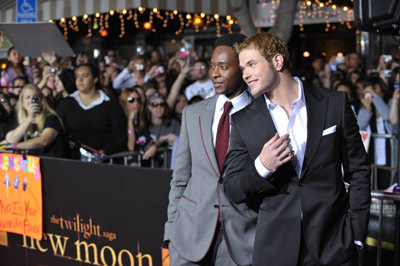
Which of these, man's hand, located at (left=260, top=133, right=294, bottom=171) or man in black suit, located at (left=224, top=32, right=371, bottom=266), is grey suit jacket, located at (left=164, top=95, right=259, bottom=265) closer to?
man in black suit, located at (left=224, top=32, right=371, bottom=266)

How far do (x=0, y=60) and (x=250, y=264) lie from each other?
11246mm

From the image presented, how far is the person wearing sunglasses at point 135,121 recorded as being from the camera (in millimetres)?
7551

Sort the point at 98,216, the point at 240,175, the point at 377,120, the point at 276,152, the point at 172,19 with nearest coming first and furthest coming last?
the point at 276,152
the point at 240,175
the point at 98,216
the point at 377,120
the point at 172,19

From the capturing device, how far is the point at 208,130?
3.62 meters

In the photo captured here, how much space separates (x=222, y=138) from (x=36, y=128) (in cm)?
445

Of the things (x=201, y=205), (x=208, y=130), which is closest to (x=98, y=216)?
(x=201, y=205)

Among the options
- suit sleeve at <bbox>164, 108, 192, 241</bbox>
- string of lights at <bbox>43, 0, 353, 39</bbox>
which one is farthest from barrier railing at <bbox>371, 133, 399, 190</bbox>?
string of lights at <bbox>43, 0, 353, 39</bbox>

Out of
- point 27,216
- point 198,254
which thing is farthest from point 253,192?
point 27,216

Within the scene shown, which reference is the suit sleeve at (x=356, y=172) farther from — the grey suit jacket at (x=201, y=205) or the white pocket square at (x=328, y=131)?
the grey suit jacket at (x=201, y=205)

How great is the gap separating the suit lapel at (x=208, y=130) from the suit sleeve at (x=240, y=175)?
1.12 ft

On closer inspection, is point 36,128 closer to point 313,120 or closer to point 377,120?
point 377,120

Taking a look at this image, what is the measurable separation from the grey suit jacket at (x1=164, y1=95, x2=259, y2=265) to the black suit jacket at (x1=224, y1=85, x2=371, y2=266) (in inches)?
12.3

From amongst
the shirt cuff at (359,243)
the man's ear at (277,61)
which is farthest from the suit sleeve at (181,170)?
the shirt cuff at (359,243)

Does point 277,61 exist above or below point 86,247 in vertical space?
above
